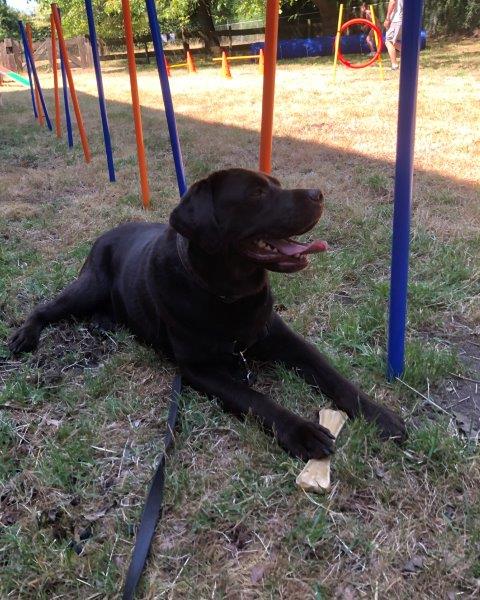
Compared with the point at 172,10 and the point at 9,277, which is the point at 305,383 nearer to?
the point at 9,277

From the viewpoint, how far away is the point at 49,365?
280 centimetres

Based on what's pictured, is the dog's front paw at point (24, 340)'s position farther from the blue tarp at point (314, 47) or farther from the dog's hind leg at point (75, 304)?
the blue tarp at point (314, 47)

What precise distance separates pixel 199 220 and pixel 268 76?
1279 millimetres

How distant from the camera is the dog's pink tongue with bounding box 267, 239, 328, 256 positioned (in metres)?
2.16

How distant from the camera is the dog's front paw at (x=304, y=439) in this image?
76.5 inches

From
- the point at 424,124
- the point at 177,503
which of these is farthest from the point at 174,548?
the point at 424,124

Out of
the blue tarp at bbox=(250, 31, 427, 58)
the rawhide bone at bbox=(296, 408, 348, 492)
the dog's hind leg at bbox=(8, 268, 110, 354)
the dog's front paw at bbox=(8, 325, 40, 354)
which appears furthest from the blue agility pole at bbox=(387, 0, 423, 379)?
the blue tarp at bbox=(250, 31, 427, 58)

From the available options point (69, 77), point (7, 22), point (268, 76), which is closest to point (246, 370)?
point (268, 76)

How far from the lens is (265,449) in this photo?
6.72 feet

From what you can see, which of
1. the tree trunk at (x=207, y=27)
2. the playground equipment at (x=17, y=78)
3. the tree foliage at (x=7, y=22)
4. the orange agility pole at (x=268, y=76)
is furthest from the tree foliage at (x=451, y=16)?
the tree foliage at (x=7, y=22)

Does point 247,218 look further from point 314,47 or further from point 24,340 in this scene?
point 314,47

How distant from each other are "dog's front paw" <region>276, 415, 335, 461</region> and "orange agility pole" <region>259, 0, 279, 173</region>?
1524 mm

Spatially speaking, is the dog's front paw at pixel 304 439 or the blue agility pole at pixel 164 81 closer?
the dog's front paw at pixel 304 439

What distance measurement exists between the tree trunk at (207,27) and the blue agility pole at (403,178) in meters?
23.7
